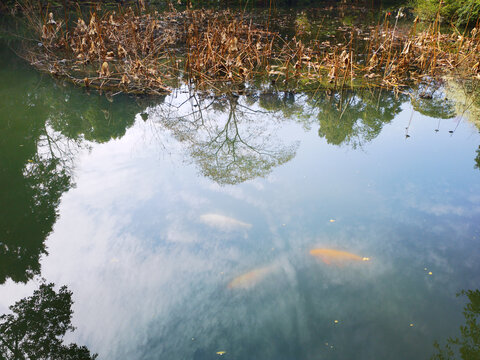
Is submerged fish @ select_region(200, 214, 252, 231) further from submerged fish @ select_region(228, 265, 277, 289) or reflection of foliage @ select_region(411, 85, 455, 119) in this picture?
reflection of foliage @ select_region(411, 85, 455, 119)

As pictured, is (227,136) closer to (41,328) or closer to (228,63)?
(228,63)

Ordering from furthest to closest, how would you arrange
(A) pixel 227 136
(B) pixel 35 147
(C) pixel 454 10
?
(C) pixel 454 10, (A) pixel 227 136, (B) pixel 35 147

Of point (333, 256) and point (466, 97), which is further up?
point (466, 97)

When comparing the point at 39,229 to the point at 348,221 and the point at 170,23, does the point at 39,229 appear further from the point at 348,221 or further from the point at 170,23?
the point at 170,23

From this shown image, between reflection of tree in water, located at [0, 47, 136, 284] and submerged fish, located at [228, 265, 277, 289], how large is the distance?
6.09 ft

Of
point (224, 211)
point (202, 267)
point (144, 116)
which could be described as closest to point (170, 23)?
point (144, 116)

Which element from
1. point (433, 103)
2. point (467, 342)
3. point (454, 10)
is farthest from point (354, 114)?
point (454, 10)

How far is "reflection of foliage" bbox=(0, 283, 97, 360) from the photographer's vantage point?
8.24 ft

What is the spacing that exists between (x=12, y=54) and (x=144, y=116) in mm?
6452

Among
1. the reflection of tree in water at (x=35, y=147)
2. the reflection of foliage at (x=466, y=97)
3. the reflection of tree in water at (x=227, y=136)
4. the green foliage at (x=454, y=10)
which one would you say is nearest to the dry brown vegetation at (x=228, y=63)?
the reflection of foliage at (x=466, y=97)

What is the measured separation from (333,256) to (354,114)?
3.64 m

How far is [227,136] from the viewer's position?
547 cm

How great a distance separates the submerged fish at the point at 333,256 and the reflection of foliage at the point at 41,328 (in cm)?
201

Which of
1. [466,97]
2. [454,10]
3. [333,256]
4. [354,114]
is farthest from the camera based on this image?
[454,10]
